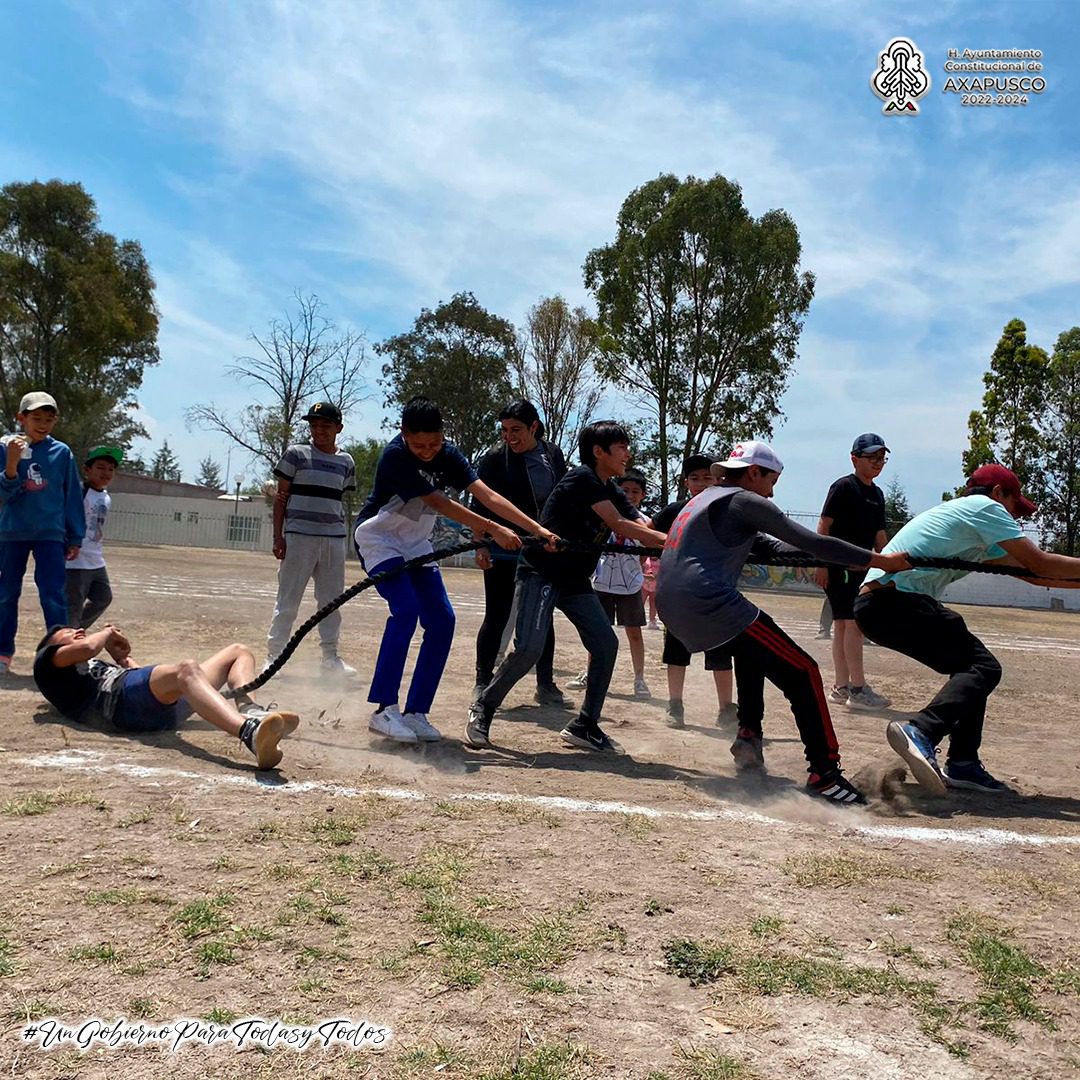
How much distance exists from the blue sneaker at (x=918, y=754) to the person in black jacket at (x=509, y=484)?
2.41 metres

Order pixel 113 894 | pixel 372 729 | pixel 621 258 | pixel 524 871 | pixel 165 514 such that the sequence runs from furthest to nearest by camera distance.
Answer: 1. pixel 165 514
2. pixel 621 258
3. pixel 372 729
4. pixel 524 871
5. pixel 113 894

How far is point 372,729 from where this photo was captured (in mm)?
5227

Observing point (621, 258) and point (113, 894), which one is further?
point (621, 258)

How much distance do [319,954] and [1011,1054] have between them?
64.0 inches

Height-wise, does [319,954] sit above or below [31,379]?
below

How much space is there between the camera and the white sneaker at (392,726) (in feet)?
16.7

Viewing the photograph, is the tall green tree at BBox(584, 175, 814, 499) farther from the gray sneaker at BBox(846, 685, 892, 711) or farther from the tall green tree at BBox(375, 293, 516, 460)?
the gray sneaker at BBox(846, 685, 892, 711)

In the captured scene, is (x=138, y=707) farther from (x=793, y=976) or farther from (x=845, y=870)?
(x=793, y=976)

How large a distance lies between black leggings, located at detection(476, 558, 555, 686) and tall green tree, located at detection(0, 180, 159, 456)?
32899 mm

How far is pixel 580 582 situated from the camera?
18.3ft

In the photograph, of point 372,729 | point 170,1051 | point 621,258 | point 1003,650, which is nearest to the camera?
point 170,1051

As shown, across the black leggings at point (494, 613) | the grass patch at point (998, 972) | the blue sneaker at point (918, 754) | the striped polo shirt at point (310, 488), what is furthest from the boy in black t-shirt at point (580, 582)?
the grass patch at point (998, 972)

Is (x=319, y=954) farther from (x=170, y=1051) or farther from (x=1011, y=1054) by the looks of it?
(x=1011, y=1054)

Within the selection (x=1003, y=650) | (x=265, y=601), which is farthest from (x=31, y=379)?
(x=1003, y=650)
